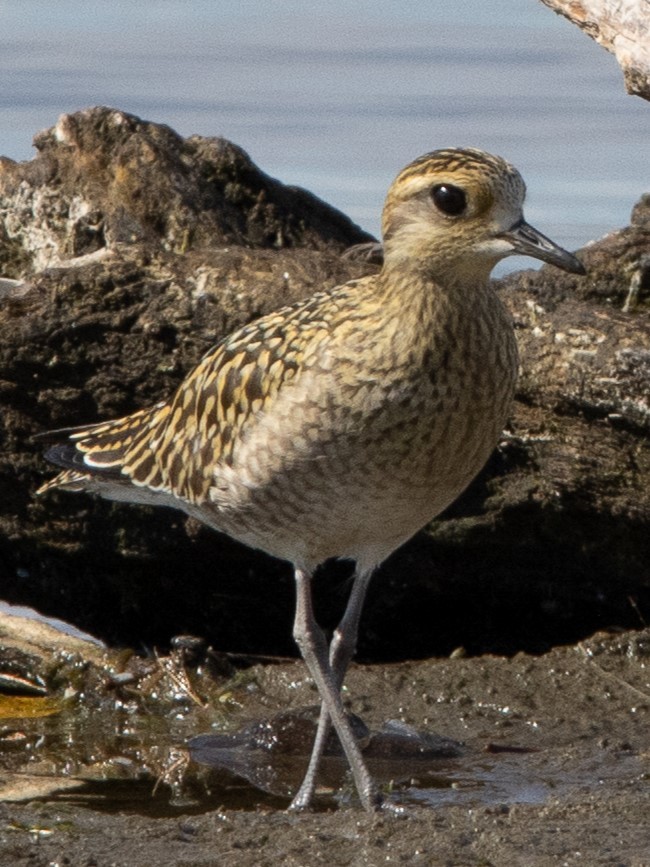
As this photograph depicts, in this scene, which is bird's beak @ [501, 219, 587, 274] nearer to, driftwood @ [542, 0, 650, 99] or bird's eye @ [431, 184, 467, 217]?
bird's eye @ [431, 184, 467, 217]

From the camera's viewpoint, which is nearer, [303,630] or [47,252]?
Answer: [303,630]

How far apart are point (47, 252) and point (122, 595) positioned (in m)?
1.56

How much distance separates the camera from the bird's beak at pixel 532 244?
6008 millimetres

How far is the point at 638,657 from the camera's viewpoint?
751cm

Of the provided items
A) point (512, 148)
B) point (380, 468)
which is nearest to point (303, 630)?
point (380, 468)

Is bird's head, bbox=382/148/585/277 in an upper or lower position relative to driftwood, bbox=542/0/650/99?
lower

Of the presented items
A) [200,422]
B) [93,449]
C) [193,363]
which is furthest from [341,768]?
[193,363]

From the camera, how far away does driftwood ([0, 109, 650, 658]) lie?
750 centimetres

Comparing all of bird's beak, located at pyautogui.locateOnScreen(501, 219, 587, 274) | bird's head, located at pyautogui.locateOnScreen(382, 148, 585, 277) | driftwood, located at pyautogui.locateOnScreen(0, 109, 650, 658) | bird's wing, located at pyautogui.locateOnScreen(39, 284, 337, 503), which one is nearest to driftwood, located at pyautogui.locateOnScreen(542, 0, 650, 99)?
bird's head, located at pyautogui.locateOnScreen(382, 148, 585, 277)

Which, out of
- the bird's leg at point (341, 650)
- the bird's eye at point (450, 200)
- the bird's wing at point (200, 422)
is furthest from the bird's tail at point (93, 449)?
the bird's eye at point (450, 200)

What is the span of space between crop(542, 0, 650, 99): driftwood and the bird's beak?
81 cm

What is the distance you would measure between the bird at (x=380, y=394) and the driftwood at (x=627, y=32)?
2.34 ft

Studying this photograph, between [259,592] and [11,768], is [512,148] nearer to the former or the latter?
[259,592]

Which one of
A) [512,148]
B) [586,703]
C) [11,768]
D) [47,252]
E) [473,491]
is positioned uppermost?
[512,148]
